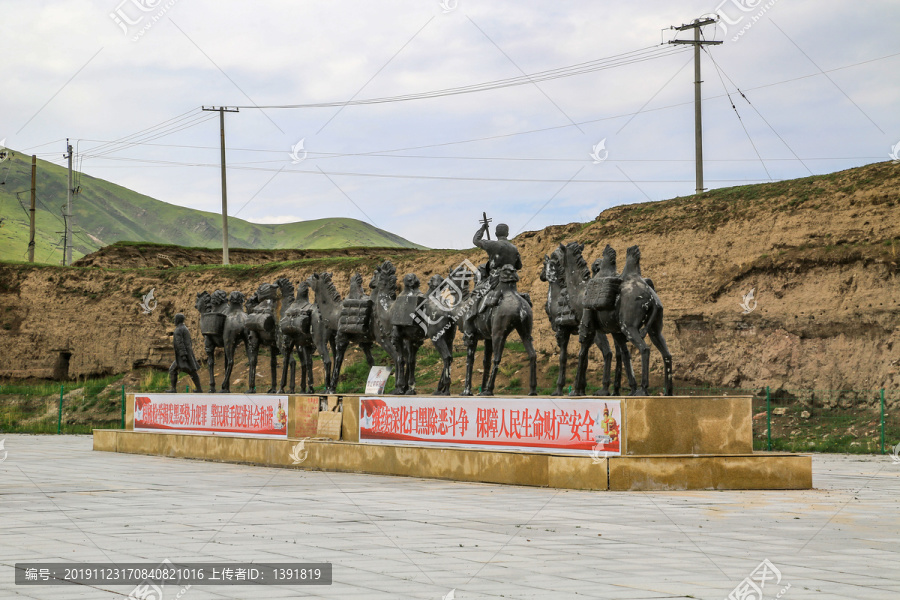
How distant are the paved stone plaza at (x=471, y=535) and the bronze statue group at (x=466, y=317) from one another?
3016 mm

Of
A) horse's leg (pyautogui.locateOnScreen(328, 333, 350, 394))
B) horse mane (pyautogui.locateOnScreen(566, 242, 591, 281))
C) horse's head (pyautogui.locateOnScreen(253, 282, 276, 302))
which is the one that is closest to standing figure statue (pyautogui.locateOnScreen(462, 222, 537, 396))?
horse mane (pyautogui.locateOnScreen(566, 242, 591, 281))

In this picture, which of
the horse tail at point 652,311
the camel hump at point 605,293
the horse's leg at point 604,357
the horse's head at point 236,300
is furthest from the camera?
the horse's head at point 236,300

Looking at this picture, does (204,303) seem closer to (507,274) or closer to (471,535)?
(507,274)

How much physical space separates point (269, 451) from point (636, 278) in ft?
28.3

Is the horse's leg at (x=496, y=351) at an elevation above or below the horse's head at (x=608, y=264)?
below

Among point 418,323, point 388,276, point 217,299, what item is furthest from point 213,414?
point 418,323

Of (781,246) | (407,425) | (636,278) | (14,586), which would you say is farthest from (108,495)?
(781,246)

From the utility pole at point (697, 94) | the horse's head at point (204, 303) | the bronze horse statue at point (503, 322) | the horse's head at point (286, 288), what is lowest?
the bronze horse statue at point (503, 322)

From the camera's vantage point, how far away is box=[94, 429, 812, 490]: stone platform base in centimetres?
1373

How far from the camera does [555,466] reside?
14.4 metres

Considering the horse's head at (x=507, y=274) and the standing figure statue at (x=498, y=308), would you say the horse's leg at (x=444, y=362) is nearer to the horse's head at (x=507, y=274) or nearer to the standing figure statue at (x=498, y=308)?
the standing figure statue at (x=498, y=308)

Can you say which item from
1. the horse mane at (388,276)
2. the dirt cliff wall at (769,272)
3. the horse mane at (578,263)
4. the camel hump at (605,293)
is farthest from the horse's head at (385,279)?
the dirt cliff wall at (769,272)

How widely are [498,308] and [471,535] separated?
317 inches

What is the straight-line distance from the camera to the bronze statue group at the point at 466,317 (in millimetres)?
15820
